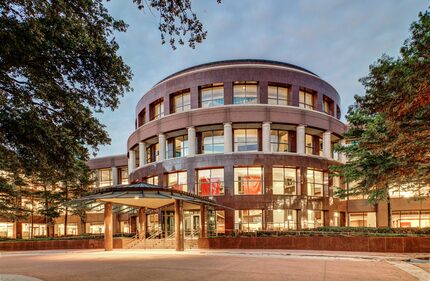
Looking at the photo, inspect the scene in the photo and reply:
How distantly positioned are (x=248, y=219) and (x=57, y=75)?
92.5 feet

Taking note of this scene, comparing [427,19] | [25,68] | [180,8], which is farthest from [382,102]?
[25,68]

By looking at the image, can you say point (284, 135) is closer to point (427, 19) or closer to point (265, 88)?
point (265, 88)

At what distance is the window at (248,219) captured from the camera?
115 feet

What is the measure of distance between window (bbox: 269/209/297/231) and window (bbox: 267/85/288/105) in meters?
11.6

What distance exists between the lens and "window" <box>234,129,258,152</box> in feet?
121

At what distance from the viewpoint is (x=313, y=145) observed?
133 feet

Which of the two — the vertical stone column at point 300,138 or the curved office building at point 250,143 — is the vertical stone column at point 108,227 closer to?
the curved office building at point 250,143

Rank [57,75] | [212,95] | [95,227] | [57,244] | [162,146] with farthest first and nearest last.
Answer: [95,227]
[162,146]
[212,95]
[57,244]
[57,75]

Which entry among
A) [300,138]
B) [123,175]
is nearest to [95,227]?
[123,175]

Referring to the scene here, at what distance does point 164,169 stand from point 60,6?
1242 inches

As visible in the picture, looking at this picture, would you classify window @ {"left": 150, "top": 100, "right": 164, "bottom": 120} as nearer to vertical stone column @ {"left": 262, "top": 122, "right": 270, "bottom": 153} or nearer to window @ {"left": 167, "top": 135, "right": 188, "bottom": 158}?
window @ {"left": 167, "top": 135, "right": 188, "bottom": 158}

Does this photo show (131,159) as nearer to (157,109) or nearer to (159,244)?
(157,109)

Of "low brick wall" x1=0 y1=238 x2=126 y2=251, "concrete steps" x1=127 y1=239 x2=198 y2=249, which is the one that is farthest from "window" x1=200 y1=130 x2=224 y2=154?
"low brick wall" x1=0 y1=238 x2=126 y2=251

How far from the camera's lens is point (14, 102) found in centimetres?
1027
